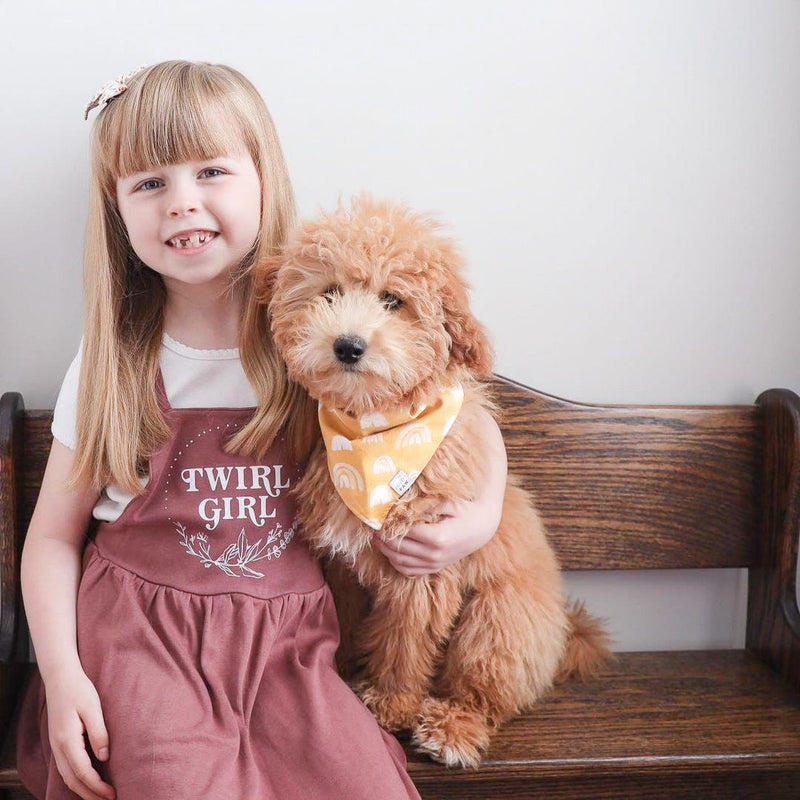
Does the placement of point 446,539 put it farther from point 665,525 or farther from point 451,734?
point 665,525

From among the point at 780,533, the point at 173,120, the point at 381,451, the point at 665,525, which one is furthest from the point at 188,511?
the point at 780,533

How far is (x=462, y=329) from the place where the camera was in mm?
1017

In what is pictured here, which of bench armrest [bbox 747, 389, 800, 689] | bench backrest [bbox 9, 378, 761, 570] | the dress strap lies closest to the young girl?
the dress strap

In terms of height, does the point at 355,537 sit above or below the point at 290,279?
below

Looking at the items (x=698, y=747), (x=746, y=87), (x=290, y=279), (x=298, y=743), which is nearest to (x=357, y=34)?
(x=290, y=279)

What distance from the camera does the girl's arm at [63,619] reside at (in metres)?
1.05

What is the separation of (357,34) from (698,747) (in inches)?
48.7

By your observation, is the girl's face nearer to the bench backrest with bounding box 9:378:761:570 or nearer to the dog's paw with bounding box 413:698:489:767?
the bench backrest with bounding box 9:378:761:570

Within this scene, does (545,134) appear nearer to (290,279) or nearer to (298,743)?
(290,279)

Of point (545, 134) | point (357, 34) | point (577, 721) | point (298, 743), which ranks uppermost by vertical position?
point (357, 34)

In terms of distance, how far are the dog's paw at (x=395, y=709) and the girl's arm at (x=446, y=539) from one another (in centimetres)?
19

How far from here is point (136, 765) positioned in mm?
998

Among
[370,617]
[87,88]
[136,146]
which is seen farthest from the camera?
[87,88]

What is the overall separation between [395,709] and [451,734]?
3.4 inches
